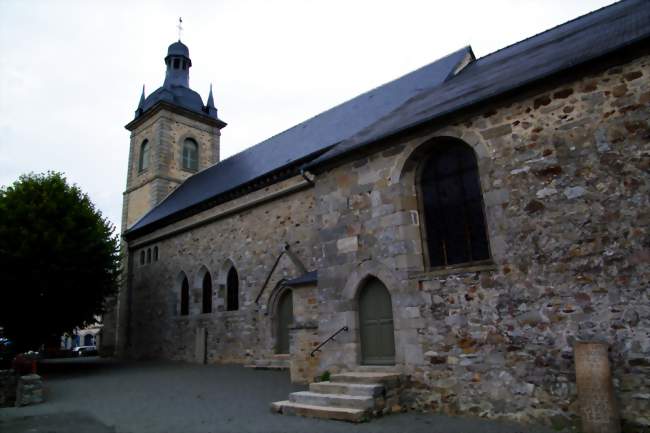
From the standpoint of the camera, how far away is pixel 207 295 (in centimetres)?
1672

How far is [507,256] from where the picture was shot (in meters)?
6.20

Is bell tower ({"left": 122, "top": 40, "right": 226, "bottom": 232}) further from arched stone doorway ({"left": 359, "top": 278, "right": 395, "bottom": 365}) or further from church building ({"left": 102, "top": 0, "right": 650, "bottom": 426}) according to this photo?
arched stone doorway ({"left": 359, "top": 278, "right": 395, "bottom": 365})

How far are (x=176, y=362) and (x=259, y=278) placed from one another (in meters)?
5.24

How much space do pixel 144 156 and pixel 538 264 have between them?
24.8 metres

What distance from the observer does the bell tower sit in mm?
24703

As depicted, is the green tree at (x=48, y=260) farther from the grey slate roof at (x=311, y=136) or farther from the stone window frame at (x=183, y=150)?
the stone window frame at (x=183, y=150)

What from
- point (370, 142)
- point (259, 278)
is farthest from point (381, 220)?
point (259, 278)

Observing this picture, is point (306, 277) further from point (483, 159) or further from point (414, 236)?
point (483, 159)

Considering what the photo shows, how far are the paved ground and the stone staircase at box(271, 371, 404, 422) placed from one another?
6.3 inches

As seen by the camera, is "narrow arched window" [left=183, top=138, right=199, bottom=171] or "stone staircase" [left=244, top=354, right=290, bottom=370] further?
"narrow arched window" [left=183, top=138, right=199, bottom=171]

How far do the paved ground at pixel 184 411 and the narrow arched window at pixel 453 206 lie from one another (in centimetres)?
233

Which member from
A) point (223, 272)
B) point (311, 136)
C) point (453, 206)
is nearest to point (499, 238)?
point (453, 206)

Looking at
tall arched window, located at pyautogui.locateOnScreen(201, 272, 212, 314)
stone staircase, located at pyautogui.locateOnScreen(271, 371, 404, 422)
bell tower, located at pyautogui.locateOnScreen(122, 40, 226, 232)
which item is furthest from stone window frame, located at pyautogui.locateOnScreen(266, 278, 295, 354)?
bell tower, located at pyautogui.locateOnScreen(122, 40, 226, 232)

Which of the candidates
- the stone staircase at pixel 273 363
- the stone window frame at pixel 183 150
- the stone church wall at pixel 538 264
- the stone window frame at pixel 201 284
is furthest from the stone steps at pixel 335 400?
the stone window frame at pixel 183 150
